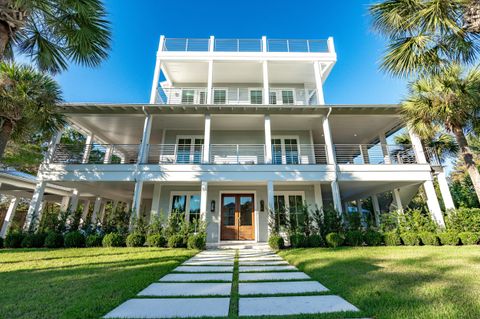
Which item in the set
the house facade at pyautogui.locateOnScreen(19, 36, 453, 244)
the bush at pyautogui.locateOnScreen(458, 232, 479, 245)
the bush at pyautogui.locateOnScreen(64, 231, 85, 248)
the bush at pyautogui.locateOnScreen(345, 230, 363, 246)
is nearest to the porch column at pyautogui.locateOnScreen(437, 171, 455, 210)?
the house facade at pyautogui.locateOnScreen(19, 36, 453, 244)

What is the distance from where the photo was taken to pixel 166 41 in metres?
11.9

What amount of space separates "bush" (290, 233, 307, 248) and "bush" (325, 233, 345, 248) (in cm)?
74

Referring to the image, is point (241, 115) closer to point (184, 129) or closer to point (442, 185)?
point (184, 129)

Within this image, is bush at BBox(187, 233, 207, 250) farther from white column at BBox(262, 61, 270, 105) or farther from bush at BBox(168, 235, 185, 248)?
white column at BBox(262, 61, 270, 105)

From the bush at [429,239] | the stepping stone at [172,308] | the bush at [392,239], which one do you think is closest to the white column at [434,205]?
the bush at [429,239]

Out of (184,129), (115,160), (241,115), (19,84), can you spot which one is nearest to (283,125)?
(241,115)

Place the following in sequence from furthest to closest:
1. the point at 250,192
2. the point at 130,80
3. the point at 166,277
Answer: the point at 130,80 < the point at 250,192 < the point at 166,277

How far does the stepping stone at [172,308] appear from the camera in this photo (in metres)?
2.16

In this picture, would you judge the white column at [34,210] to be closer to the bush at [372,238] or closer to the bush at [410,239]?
the bush at [372,238]

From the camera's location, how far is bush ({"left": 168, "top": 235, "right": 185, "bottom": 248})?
23.9ft

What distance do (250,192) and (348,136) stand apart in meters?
6.55

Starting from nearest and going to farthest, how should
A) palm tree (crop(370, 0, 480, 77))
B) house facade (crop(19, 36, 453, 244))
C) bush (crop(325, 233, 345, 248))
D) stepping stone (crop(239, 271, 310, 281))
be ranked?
stepping stone (crop(239, 271, 310, 281)), palm tree (crop(370, 0, 480, 77)), bush (crop(325, 233, 345, 248)), house facade (crop(19, 36, 453, 244))

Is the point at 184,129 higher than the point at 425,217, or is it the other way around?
the point at 184,129

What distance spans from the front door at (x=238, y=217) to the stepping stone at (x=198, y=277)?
19.6 ft
